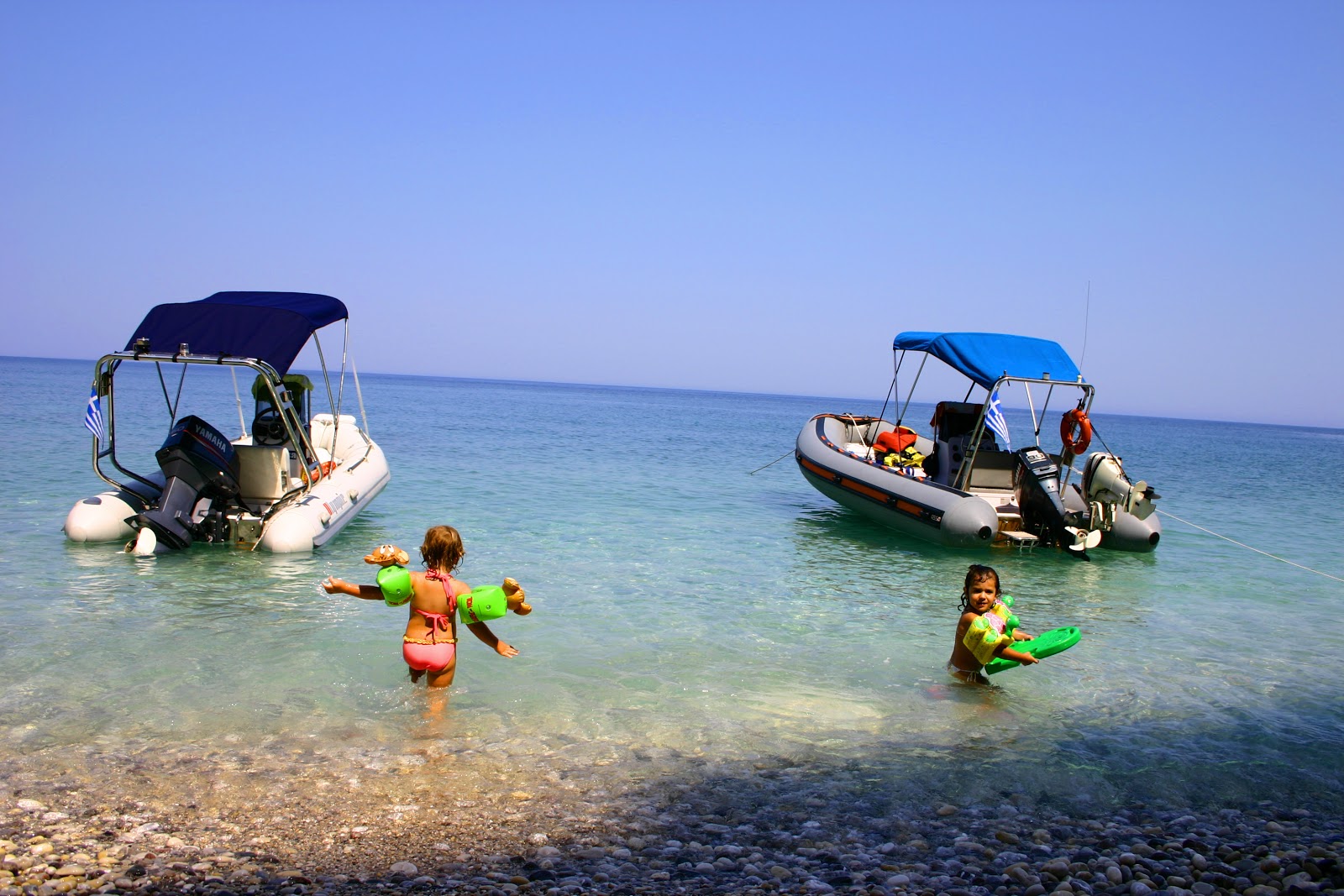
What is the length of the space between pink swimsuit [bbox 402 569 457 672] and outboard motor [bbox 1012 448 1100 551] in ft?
23.0

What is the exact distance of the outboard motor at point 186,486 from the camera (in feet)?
26.9

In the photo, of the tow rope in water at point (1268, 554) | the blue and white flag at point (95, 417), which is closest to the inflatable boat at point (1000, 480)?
the tow rope in water at point (1268, 554)

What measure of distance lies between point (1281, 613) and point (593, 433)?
2476 centimetres

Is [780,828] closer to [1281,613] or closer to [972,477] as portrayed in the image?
[1281,613]

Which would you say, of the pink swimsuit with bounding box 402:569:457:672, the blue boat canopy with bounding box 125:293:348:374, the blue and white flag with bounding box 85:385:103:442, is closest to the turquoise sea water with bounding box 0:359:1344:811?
the pink swimsuit with bounding box 402:569:457:672

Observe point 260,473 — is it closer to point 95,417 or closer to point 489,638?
point 95,417

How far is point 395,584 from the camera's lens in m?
4.35

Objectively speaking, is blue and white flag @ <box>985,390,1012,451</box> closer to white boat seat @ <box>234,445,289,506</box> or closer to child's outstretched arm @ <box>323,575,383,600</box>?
white boat seat @ <box>234,445,289,506</box>

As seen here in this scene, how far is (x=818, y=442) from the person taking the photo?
12391 millimetres

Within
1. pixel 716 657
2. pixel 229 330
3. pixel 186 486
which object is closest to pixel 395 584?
pixel 716 657

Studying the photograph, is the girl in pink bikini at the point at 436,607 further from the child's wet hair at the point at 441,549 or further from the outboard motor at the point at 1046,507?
the outboard motor at the point at 1046,507

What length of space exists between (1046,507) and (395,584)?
7.54 meters

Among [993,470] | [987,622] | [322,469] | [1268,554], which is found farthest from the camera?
[1268,554]

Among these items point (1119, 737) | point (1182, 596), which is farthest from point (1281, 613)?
point (1119, 737)
